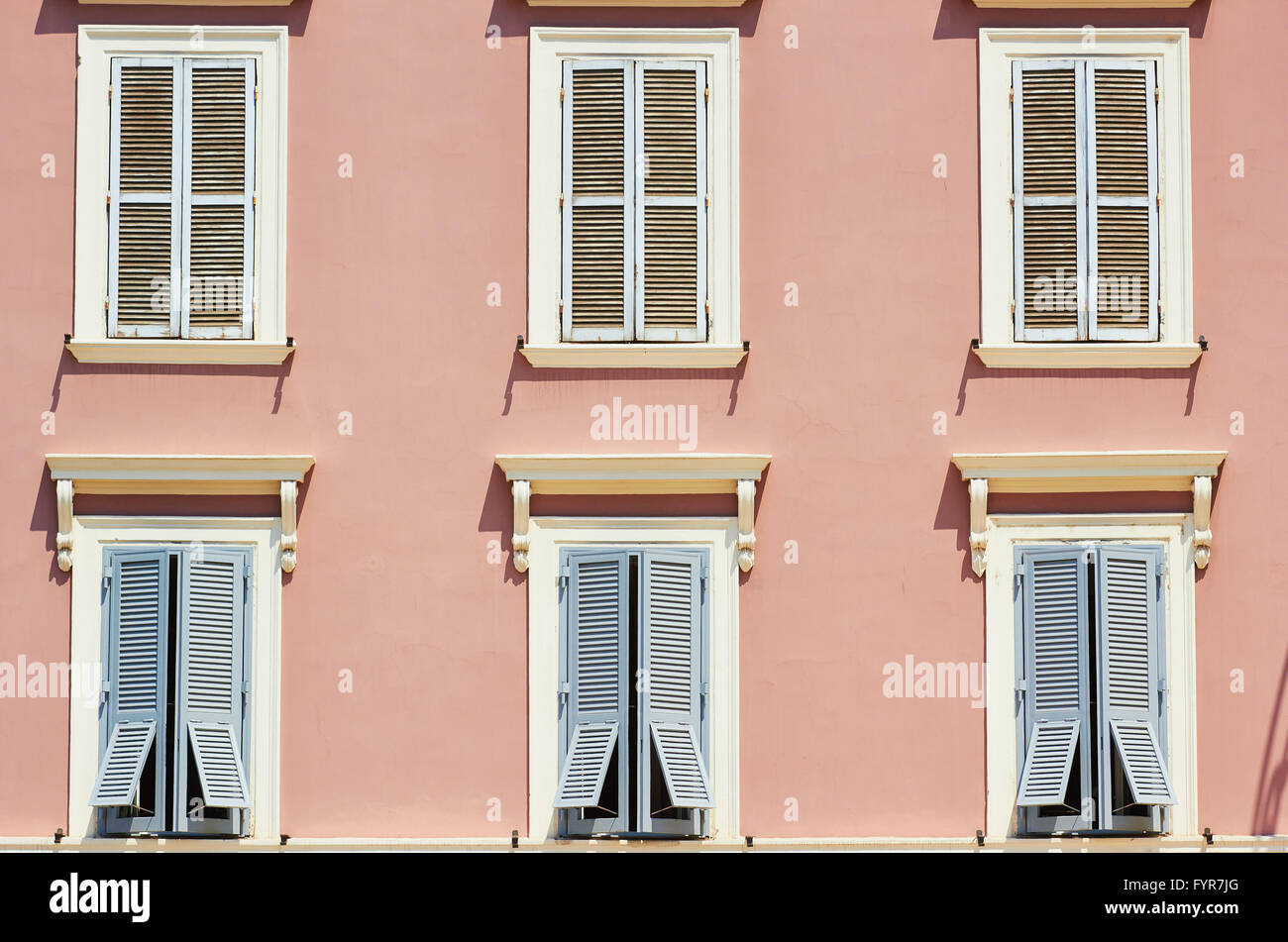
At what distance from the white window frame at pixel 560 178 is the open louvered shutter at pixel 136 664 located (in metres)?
2.98

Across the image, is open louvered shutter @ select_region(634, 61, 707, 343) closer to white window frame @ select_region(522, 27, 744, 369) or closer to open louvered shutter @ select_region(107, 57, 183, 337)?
white window frame @ select_region(522, 27, 744, 369)

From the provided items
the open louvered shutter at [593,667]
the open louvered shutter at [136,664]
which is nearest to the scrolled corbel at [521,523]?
the open louvered shutter at [593,667]

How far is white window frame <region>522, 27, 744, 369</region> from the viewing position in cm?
1382

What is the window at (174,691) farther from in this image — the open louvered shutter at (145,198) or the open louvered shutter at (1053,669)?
the open louvered shutter at (1053,669)

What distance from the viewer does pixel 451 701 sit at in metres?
13.6

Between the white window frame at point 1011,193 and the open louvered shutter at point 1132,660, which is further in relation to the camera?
the white window frame at point 1011,193

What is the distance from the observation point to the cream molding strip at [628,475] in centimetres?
1364

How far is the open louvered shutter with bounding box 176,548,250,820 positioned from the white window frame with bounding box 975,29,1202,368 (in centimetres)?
539

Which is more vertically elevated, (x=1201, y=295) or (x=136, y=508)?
(x=1201, y=295)

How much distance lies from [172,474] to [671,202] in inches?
154
